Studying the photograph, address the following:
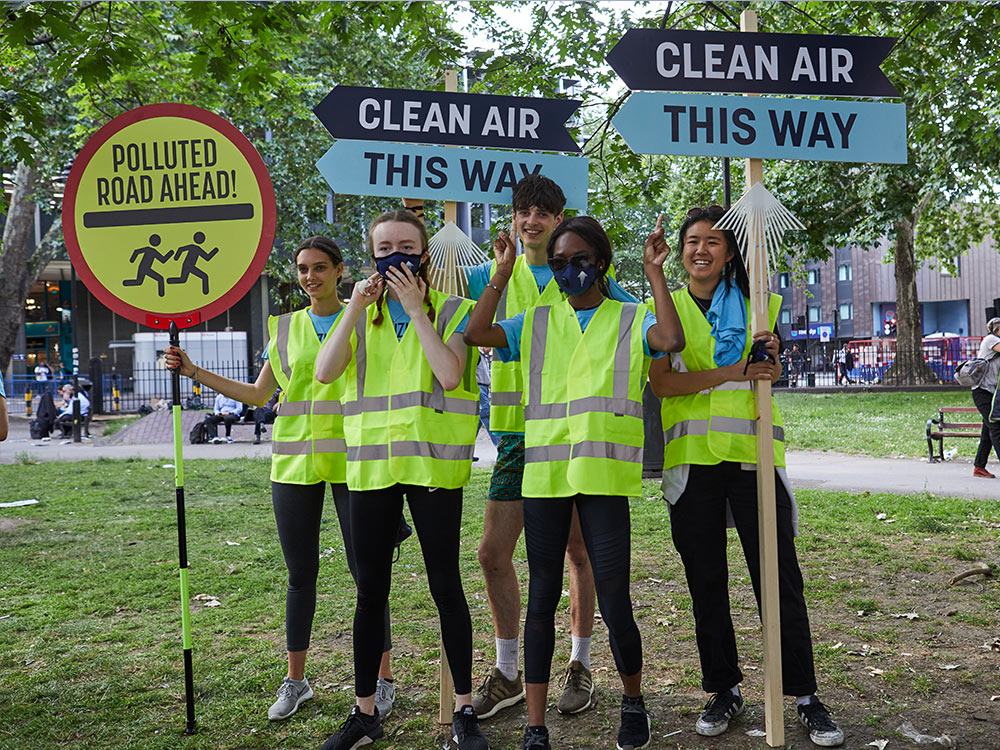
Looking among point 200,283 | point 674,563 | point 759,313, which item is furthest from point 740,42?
point 674,563

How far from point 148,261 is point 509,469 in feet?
5.93

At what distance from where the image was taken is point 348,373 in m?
3.78

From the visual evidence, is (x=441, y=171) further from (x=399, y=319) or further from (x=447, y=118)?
(x=399, y=319)

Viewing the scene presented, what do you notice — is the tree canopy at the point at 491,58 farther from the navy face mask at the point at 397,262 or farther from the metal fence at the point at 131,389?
the metal fence at the point at 131,389

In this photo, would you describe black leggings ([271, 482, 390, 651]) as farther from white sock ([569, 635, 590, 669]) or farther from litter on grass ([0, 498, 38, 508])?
litter on grass ([0, 498, 38, 508])

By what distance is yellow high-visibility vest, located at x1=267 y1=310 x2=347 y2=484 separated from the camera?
3979 millimetres

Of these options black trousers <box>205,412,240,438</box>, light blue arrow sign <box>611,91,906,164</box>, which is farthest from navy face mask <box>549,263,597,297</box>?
black trousers <box>205,412,240,438</box>

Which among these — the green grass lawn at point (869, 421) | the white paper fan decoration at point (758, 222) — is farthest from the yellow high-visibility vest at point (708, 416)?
the green grass lawn at point (869, 421)

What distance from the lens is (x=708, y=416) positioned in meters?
3.68

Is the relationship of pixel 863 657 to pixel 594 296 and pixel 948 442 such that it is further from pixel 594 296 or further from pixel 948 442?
pixel 948 442

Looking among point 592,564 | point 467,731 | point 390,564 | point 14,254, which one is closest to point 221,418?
point 14,254

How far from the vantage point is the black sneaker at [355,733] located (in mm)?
3609

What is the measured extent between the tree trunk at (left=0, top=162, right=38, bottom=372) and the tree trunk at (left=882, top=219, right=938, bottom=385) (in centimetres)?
2286

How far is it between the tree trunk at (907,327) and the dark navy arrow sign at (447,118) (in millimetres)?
25545
